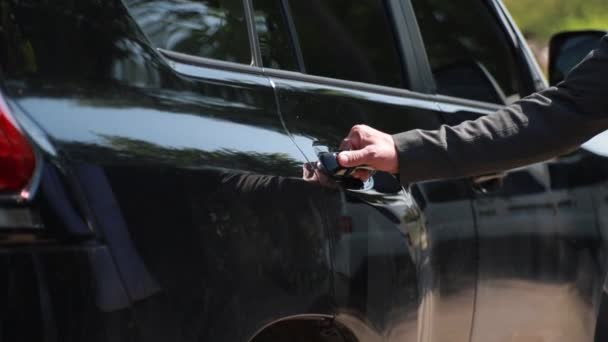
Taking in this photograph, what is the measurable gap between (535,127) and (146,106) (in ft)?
3.08

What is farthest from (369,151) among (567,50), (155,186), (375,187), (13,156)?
(567,50)

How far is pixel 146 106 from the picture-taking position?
2133 mm

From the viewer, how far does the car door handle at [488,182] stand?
11.2 feet

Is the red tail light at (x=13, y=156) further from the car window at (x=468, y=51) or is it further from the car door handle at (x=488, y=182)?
the car window at (x=468, y=51)

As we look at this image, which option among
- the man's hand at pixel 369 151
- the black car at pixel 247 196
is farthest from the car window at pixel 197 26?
the man's hand at pixel 369 151

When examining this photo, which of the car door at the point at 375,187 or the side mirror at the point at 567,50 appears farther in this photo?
the side mirror at the point at 567,50

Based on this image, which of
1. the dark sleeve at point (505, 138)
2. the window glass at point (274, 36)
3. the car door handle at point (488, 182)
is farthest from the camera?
the car door handle at point (488, 182)

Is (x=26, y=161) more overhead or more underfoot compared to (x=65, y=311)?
more overhead

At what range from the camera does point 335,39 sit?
3.32 m

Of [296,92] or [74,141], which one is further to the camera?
[296,92]

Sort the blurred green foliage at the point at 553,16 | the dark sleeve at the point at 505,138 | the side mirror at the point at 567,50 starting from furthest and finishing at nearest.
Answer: the blurred green foliage at the point at 553,16 < the side mirror at the point at 567,50 < the dark sleeve at the point at 505,138

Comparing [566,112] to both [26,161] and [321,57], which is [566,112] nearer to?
[321,57]

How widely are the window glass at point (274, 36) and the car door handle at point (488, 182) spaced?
795 millimetres

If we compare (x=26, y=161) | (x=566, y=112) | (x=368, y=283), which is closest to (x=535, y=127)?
(x=566, y=112)
